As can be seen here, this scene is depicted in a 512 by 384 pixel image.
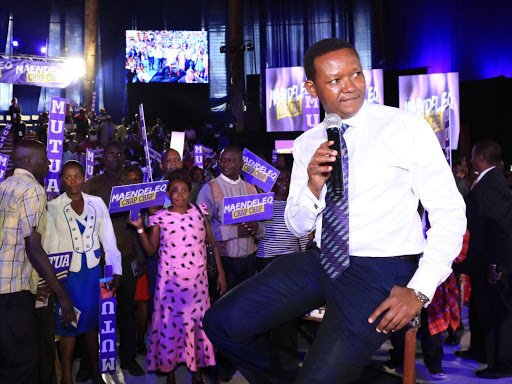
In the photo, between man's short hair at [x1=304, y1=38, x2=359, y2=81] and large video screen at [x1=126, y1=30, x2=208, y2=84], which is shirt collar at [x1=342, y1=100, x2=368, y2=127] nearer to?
man's short hair at [x1=304, y1=38, x2=359, y2=81]

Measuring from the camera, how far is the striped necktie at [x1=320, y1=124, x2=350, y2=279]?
2.09 meters

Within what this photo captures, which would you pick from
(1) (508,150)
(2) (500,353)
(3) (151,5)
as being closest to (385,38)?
(1) (508,150)

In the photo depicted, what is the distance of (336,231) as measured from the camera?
2.12 m

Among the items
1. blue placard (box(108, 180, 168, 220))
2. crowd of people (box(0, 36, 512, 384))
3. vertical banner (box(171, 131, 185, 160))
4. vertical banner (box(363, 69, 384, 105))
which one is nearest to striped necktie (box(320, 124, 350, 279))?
crowd of people (box(0, 36, 512, 384))

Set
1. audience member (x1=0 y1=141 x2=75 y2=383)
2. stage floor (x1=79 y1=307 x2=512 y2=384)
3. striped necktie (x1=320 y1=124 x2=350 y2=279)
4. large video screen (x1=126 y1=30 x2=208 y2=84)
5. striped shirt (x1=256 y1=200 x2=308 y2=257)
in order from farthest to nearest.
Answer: large video screen (x1=126 y1=30 x2=208 y2=84) < striped shirt (x1=256 y1=200 x2=308 y2=257) < stage floor (x1=79 y1=307 x2=512 y2=384) < audience member (x1=0 y1=141 x2=75 y2=383) < striped necktie (x1=320 y1=124 x2=350 y2=279)

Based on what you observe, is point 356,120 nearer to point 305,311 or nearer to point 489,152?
point 305,311

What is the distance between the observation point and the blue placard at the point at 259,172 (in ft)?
18.4

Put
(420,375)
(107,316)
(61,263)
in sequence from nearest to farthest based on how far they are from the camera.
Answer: (61,263)
(107,316)
(420,375)

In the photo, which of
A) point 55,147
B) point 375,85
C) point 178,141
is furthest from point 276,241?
point 375,85

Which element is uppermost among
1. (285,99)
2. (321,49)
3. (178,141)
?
(285,99)

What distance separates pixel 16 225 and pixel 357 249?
2.20 metres

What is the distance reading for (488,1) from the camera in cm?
1628

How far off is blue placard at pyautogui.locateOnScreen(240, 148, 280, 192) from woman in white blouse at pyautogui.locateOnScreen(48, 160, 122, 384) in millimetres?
1610

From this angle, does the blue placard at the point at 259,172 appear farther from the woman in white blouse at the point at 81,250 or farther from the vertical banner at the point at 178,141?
the vertical banner at the point at 178,141
